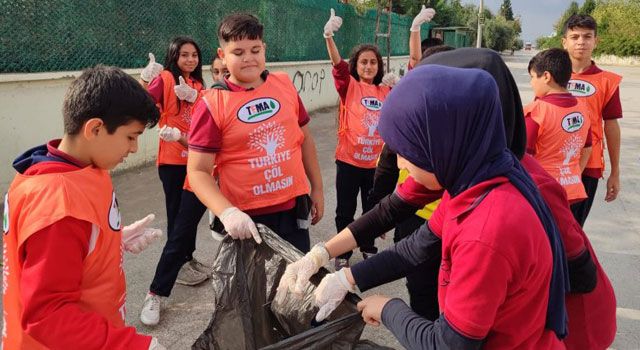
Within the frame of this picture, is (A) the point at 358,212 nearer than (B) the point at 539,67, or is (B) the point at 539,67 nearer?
(B) the point at 539,67

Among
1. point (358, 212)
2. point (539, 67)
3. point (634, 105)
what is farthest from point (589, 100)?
point (634, 105)

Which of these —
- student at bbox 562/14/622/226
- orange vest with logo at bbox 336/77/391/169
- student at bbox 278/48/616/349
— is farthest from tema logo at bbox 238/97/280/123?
student at bbox 562/14/622/226

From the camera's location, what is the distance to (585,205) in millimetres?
3150

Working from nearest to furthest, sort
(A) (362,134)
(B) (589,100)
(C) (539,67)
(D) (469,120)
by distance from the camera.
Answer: (D) (469,120), (C) (539,67), (B) (589,100), (A) (362,134)

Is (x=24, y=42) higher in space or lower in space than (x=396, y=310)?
higher

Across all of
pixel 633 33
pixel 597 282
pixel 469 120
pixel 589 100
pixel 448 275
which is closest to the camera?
pixel 469 120

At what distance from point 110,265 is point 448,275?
3.18ft

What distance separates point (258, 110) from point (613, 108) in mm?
2404

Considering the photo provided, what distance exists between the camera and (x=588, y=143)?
2980 millimetres

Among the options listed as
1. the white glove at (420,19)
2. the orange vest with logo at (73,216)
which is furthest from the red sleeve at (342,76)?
the orange vest with logo at (73,216)

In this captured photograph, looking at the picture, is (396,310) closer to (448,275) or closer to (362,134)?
(448,275)

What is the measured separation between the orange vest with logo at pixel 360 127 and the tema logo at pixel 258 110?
145 centimetres

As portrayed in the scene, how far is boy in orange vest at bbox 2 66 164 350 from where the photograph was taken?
1.17 m

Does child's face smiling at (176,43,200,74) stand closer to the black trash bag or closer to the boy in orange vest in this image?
the black trash bag
